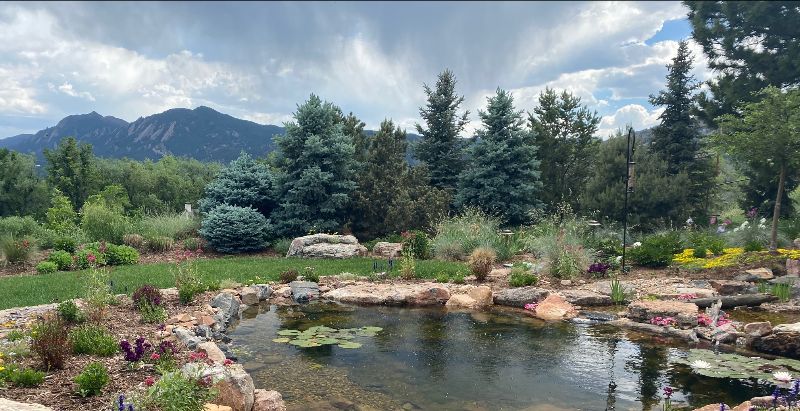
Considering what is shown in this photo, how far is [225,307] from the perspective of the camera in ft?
26.4

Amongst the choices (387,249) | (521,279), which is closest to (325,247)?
(387,249)

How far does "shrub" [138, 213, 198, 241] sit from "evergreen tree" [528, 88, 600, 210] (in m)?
14.8

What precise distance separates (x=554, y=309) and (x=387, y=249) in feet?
21.4

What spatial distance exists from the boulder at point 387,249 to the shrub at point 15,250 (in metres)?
9.16

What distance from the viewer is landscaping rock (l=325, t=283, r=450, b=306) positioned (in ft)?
31.0

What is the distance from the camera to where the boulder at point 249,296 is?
9246 millimetres

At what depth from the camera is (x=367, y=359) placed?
20.8 feet

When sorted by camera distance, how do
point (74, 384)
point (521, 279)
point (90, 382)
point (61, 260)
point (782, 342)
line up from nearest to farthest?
point (90, 382), point (74, 384), point (782, 342), point (521, 279), point (61, 260)

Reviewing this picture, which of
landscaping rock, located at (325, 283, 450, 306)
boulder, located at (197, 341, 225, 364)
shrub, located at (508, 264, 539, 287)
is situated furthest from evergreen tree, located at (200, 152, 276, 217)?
boulder, located at (197, 341, 225, 364)

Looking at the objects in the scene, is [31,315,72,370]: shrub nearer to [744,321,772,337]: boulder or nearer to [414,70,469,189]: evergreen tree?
[744,321,772,337]: boulder

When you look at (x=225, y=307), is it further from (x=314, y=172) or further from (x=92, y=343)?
(x=314, y=172)

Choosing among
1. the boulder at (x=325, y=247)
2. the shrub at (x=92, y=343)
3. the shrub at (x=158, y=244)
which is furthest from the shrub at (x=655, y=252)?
the shrub at (x=158, y=244)

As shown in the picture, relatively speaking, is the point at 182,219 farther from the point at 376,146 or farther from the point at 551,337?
the point at 551,337

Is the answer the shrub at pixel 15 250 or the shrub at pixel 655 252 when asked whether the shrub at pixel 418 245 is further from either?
the shrub at pixel 15 250
